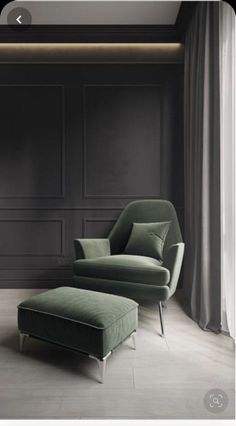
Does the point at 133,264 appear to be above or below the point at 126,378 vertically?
above

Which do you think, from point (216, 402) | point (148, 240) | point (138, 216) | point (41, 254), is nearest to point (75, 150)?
point (138, 216)

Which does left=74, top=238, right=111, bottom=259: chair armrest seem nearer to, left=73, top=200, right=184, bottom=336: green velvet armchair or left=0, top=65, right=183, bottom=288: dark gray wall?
left=73, top=200, right=184, bottom=336: green velvet armchair

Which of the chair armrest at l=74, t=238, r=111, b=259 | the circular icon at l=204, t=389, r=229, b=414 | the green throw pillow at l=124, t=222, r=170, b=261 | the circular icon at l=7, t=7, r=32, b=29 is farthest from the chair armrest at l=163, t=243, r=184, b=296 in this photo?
the circular icon at l=7, t=7, r=32, b=29

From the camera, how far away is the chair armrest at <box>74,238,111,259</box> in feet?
8.95

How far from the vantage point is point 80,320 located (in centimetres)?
178

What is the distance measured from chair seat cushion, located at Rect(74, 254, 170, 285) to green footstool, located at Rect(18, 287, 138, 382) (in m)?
0.37

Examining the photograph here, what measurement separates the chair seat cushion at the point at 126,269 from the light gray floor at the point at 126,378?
40 centimetres

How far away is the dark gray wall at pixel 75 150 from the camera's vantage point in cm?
346

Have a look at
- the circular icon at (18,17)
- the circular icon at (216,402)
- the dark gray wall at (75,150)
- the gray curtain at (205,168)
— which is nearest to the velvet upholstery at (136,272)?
the gray curtain at (205,168)

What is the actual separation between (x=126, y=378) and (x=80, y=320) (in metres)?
0.40

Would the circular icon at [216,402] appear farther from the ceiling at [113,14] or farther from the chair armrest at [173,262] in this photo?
the ceiling at [113,14]

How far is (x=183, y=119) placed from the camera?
3459 mm

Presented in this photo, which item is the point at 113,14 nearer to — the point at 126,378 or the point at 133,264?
the point at 133,264

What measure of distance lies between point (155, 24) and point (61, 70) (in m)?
1.11
